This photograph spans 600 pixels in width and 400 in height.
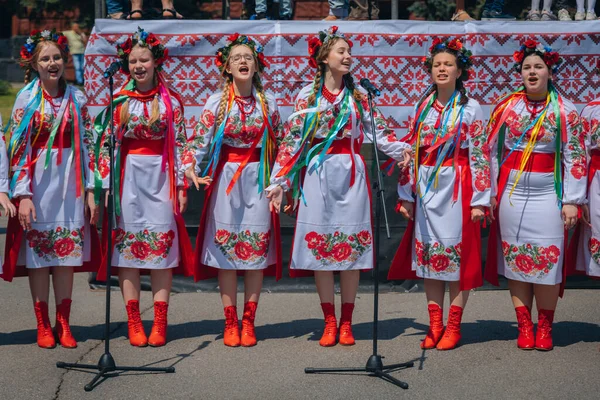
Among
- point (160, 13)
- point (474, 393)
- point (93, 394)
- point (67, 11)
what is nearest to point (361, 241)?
point (474, 393)

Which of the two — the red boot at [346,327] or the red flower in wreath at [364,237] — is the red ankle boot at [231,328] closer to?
the red boot at [346,327]

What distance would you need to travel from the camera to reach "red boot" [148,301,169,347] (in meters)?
5.82

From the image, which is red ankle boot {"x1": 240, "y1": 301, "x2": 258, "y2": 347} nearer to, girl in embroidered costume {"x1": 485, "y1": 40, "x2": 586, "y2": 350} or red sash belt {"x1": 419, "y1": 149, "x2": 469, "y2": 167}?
red sash belt {"x1": 419, "y1": 149, "x2": 469, "y2": 167}

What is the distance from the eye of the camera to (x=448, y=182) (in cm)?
572

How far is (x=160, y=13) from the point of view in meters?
8.52

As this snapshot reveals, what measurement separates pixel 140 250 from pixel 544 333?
2460mm

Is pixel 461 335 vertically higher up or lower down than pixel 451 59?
lower down

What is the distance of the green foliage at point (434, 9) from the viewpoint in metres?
15.8

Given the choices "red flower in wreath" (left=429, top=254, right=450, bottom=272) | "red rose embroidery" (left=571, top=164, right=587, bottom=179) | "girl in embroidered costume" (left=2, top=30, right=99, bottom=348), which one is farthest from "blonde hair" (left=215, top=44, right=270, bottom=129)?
"red rose embroidery" (left=571, top=164, right=587, bottom=179)

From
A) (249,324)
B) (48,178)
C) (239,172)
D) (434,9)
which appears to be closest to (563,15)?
(239,172)

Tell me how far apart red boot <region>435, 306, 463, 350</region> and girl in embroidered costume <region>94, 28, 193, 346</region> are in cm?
168

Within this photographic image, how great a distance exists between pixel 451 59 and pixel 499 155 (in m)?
0.67

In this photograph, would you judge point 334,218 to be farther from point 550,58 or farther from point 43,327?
point 43,327

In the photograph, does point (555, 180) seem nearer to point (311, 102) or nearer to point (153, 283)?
point (311, 102)
